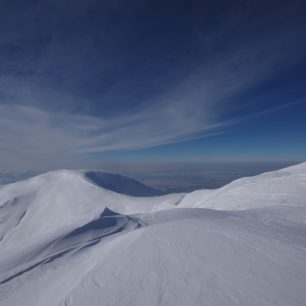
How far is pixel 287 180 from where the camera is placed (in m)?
17.2

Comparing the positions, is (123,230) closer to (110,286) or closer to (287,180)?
(110,286)

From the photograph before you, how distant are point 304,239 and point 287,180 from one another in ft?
38.4

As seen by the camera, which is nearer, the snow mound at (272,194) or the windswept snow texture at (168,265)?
the windswept snow texture at (168,265)

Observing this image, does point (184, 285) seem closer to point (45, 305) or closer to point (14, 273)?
point (45, 305)

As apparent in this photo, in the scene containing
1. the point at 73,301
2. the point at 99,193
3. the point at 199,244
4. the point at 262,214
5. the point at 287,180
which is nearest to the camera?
the point at 73,301

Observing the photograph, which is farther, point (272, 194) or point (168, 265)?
point (272, 194)

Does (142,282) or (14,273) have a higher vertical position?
(142,282)

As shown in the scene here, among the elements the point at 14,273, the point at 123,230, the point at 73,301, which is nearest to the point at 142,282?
the point at 73,301

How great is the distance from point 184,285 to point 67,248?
5.60 meters

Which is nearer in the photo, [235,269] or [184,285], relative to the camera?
[184,285]

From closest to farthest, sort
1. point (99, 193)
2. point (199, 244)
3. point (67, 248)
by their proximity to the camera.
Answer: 1. point (199, 244)
2. point (67, 248)
3. point (99, 193)

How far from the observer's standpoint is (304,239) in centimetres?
691

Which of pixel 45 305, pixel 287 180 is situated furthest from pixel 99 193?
pixel 45 305

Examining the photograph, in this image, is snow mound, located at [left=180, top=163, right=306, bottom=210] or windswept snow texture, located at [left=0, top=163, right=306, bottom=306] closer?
windswept snow texture, located at [left=0, top=163, right=306, bottom=306]
